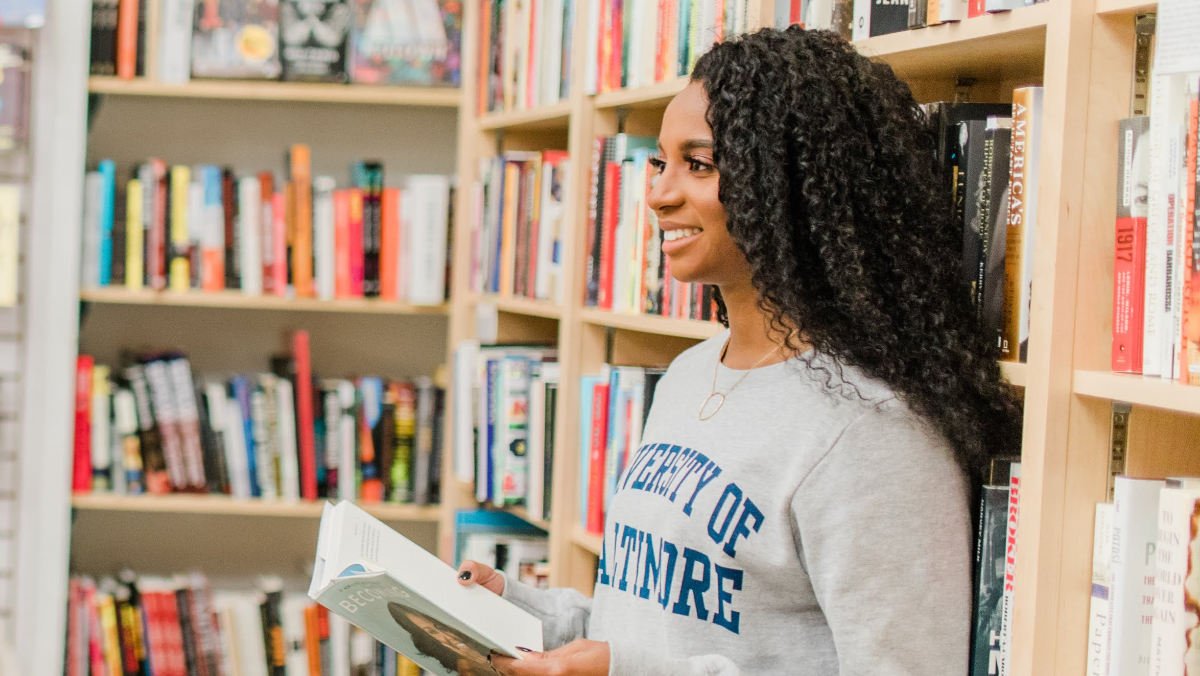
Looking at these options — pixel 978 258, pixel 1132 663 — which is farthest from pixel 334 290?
pixel 1132 663

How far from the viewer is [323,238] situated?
2.54 meters

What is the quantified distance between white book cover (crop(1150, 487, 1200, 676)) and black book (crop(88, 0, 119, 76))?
7.56 ft

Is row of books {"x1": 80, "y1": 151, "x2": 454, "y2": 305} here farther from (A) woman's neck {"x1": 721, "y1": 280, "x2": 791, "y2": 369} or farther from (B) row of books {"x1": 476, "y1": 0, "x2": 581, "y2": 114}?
(A) woman's neck {"x1": 721, "y1": 280, "x2": 791, "y2": 369}

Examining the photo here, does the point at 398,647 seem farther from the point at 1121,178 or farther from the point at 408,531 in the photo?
the point at 408,531

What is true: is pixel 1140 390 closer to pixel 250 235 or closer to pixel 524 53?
pixel 524 53

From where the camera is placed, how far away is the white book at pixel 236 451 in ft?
8.29

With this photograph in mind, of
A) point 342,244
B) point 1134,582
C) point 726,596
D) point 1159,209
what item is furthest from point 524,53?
point 1134,582

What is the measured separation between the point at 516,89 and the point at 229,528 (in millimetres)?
1300

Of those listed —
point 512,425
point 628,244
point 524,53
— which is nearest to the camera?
point 628,244

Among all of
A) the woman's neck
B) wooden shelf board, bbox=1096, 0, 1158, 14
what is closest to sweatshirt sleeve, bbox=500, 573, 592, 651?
the woman's neck

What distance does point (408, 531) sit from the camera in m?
2.82

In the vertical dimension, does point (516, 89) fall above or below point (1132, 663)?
above

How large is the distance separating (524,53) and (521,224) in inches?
13.4

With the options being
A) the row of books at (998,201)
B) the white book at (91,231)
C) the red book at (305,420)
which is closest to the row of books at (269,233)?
the white book at (91,231)
